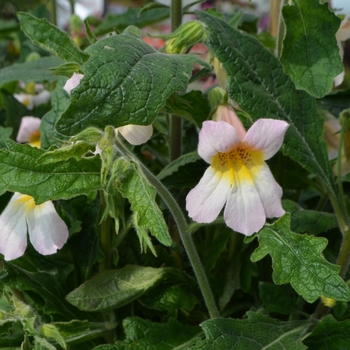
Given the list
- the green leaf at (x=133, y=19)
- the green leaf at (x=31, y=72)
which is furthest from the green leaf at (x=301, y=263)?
the green leaf at (x=133, y=19)

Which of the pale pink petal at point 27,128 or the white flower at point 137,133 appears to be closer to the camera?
the white flower at point 137,133

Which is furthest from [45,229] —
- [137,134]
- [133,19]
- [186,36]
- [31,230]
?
[133,19]

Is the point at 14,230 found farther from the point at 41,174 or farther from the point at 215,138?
the point at 215,138

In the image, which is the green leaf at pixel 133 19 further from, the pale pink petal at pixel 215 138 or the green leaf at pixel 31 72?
the pale pink petal at pixel 215 138

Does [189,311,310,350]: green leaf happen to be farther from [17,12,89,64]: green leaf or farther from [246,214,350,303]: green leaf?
[17,12,89,64]: green leaf

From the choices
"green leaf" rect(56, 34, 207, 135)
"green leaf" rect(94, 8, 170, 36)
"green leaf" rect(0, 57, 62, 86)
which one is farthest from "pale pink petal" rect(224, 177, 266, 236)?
"green leaf" rect(94, 8, 170, 36)
